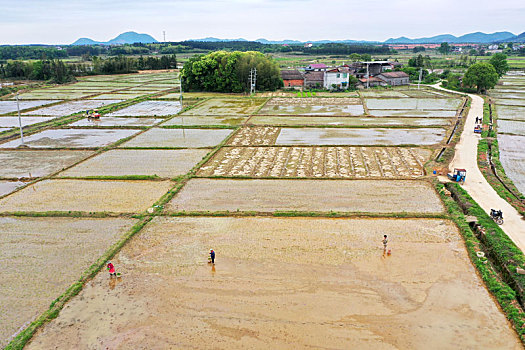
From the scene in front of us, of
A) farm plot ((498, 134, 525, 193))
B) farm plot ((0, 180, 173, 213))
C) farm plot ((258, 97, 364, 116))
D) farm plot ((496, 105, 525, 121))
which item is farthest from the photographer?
farm plot ((258, 97, 364, 116))

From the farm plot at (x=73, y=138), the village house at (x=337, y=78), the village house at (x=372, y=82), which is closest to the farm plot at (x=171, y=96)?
the farm plot at (x=73, y=138)

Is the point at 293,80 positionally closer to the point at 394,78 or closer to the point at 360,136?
the point at 394,78

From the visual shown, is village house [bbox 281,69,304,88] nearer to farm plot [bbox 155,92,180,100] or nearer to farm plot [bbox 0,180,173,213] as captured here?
farm plot [bbox 155,92,180,100]

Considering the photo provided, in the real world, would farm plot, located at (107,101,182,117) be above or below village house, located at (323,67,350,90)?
below

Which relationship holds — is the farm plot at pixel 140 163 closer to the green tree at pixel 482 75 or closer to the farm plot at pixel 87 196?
the farm plot at pixel 87 196

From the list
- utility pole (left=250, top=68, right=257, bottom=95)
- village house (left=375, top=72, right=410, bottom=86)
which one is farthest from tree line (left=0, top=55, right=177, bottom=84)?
village house (left=375, top=72, right=410, bottom=86)

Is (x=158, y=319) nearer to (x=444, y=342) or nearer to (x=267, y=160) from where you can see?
(x=444, y=342)

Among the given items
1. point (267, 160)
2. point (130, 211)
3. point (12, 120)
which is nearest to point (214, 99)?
point (12, 120)
